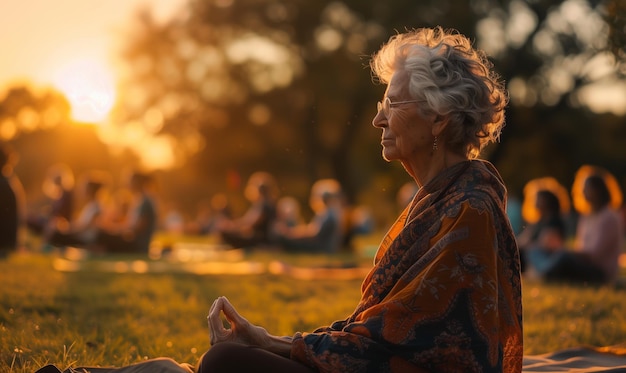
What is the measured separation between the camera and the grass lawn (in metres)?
5.57

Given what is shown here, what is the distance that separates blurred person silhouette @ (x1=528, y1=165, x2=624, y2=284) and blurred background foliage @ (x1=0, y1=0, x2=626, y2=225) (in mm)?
13493

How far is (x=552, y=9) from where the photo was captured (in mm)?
25859

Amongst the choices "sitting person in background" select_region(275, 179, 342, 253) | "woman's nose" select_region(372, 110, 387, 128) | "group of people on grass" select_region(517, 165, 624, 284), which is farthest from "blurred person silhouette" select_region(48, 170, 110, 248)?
"woman's nose" select_region(372, 110, 387, 128)

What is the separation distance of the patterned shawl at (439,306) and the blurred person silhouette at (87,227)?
599 inches

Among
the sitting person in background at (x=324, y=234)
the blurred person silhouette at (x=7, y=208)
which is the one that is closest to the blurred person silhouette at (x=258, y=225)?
the sitting person in background at (x=324, y=234)

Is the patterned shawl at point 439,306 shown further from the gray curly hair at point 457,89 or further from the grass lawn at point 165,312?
the grass lawn at point 165,312

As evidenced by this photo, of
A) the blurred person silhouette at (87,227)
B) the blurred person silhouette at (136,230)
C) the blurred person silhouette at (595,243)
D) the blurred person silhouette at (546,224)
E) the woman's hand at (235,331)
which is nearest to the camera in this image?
the woman's hand at (235,331)

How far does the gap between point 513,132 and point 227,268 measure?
14814 millimetres

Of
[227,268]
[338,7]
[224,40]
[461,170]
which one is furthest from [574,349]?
[224,40]

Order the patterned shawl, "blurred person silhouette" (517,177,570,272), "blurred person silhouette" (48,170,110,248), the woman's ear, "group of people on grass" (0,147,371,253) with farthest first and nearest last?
1. "blurred person silhouette" (48,170,110,248)
2. "group of people on grass" (0,147,371,253)
3. "blurred person silhouette" (517,177,570,272)
4. the woman's ear
5. the patterned shawl

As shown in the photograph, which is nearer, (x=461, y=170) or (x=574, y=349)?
(x=461, y=170)

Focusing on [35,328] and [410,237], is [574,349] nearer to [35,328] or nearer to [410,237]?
[410,237]

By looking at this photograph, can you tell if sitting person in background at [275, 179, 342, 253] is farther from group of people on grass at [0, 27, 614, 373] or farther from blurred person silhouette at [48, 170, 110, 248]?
group of people on grass at [0, 27, 614, 373]

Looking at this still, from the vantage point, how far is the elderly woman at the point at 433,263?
3.32 metres
